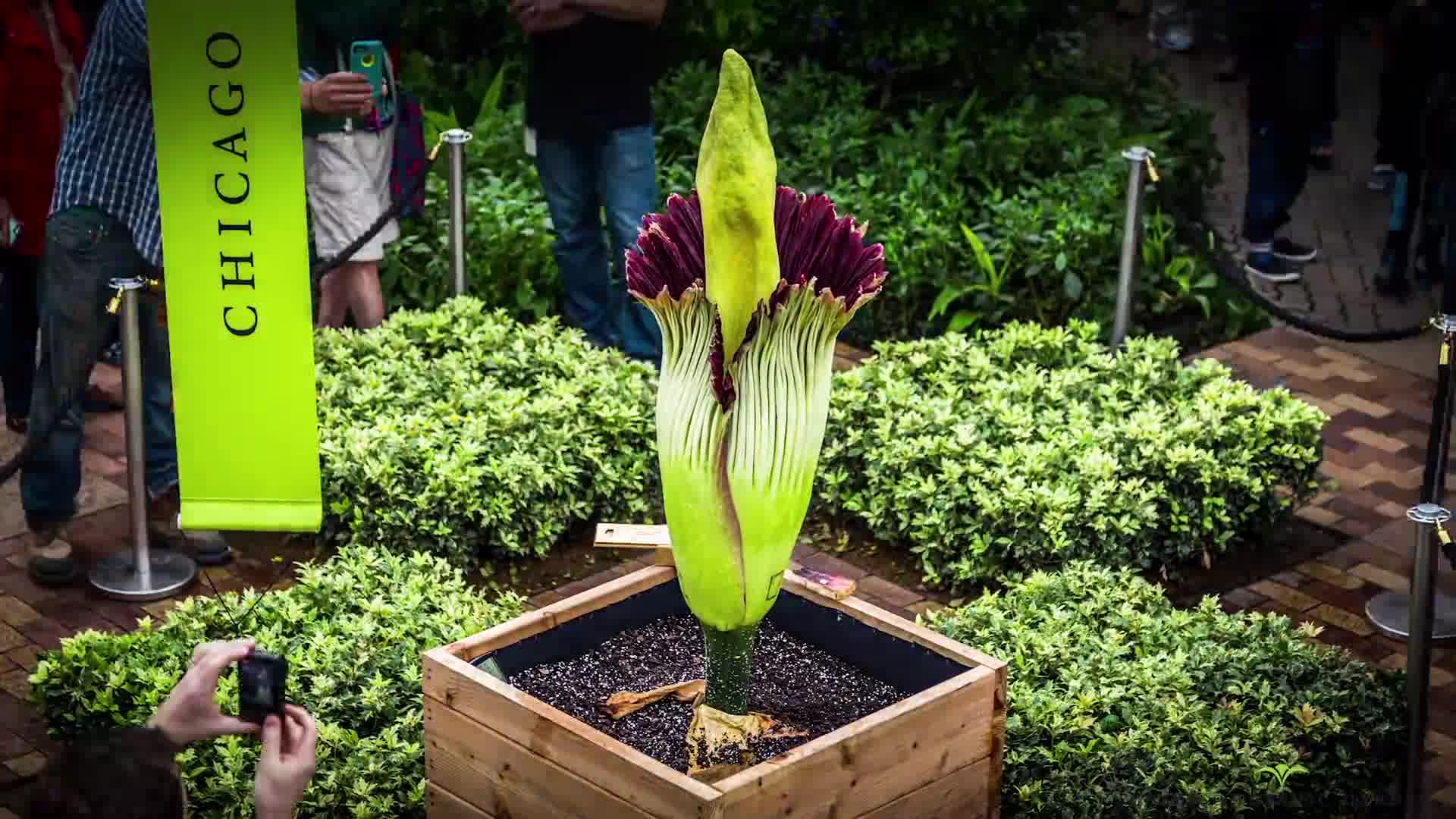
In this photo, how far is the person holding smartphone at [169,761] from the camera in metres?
3.10

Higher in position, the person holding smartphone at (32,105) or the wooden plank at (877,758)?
the person holding smartphone at (32,105)

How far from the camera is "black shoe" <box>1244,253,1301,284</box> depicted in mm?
8875

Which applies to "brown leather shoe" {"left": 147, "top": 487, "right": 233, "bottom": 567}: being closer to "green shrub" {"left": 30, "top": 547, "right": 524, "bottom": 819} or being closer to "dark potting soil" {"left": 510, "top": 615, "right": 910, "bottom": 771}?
"green shrub" {"left": 30, "top": 547, "right": 524, "bottom": 819}

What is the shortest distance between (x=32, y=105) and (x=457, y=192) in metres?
1.64

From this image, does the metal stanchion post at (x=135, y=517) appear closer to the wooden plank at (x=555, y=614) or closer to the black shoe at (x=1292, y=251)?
the wooden plank at (x=555, y=614)

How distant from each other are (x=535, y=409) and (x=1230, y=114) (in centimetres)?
654

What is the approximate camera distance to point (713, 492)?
12.3 ft

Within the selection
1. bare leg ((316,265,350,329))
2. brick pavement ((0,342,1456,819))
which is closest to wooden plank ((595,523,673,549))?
brick pavement ((0,342,1456,819))

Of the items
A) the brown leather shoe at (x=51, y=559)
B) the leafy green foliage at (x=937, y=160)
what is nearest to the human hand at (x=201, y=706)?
the brown leather shoe at (x=51, y=559)

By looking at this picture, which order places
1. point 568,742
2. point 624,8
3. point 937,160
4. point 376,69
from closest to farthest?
point 568,742 → point 376,69 → point 624,8 → point 937,160

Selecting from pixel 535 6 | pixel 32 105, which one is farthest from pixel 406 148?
pixel 32 105

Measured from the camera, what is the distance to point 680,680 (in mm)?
4305

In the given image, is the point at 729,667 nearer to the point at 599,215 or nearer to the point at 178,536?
the point at 178,536

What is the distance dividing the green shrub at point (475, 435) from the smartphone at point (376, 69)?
2.52 feet
